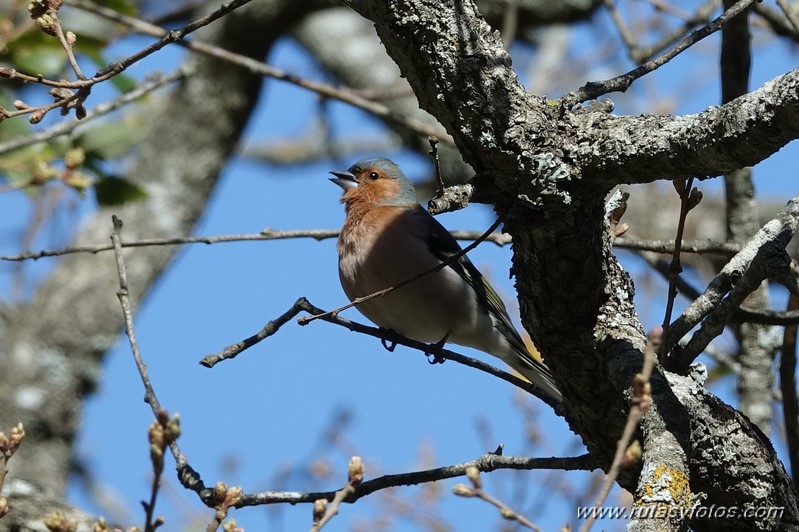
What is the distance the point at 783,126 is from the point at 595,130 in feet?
1.80

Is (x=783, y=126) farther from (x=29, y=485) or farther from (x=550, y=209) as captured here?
(x=29, y=485)

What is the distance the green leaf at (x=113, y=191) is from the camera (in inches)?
175

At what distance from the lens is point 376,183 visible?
5.77 meters

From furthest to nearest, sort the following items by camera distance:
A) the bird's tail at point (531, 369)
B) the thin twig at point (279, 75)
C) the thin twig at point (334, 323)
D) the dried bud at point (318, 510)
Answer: the bird's tail at point (531, 369)
the thin twig at point (279, 75)
the thin twig at point (334, 323)
the dried bud at point (318, 510)

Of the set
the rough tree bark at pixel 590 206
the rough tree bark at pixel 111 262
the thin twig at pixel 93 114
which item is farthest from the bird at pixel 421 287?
the rough tree bark at pixel 111 262

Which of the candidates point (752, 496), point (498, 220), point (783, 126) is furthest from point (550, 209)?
point (752, 496)

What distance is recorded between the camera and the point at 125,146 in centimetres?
460

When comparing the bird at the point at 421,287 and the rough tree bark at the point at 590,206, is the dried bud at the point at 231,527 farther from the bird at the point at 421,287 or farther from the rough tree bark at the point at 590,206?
the bird at the point at 421,287

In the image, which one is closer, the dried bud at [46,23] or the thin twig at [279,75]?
the dried bud at [46,23]

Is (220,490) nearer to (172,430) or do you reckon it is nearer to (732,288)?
(172,430)

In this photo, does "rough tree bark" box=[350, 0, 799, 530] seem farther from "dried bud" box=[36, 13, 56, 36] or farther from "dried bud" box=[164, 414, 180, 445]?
"dried bud" box=[164, 414, 180, 445]

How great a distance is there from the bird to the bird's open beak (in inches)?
13.2

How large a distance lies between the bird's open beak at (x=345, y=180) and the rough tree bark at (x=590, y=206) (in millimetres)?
3152

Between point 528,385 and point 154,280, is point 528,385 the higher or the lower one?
the lower one
